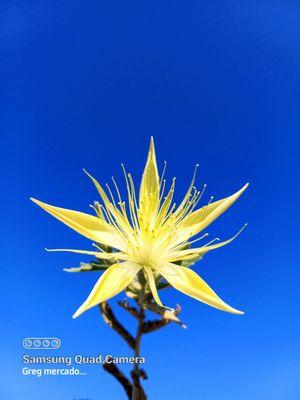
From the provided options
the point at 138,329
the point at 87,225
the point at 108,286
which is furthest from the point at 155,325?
the point at 87,225

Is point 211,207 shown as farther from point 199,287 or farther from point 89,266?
point 89,266

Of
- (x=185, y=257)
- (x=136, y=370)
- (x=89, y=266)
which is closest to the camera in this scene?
(x=136, y=370)

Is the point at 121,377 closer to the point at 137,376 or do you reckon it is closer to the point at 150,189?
the point at 137,376

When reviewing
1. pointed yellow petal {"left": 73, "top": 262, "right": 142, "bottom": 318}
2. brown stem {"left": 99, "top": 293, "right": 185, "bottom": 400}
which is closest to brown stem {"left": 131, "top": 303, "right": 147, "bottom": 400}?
brown stem {"left": 99, "top": 293, "right": 185, "bottom": 400}

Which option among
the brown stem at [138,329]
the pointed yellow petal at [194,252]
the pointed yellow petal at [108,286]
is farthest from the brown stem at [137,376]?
the pointed yellow petal at [194,252]

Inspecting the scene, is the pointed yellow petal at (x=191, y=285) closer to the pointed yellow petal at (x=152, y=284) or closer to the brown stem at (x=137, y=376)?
the pointed yellow petal at (x=152, y=284)

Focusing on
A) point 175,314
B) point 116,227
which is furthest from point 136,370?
point 116,227

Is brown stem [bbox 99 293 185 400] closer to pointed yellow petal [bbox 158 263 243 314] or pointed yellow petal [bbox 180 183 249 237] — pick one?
pointed yellow petal [bbox 158 263 243 314]
